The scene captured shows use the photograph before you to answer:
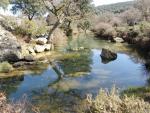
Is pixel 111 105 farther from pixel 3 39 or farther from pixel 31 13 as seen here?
pixel 31 13

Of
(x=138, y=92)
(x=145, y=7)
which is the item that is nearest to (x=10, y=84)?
(x=138, y=92)

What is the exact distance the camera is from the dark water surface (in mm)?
16984

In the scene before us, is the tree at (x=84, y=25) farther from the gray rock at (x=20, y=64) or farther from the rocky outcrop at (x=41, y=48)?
the gray rock at (x=20, y=64)

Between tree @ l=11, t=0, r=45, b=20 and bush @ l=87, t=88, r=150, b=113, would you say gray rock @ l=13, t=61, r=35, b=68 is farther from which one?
tree @ l=11, t=0, r=45, b=20

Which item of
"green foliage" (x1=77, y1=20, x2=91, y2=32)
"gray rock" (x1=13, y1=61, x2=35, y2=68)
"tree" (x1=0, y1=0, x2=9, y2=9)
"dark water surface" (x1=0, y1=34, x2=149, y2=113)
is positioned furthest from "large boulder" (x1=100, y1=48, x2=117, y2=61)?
"green foliage" (x1=77, y1=20, x2=91, y2=32)

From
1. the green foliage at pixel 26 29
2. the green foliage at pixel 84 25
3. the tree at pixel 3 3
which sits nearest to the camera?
the green foliage at pixel 26 29

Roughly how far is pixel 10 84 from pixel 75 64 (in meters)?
7.93

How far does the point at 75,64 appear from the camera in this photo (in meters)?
27.2

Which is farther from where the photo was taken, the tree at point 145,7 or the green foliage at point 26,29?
the tree at point 145,7

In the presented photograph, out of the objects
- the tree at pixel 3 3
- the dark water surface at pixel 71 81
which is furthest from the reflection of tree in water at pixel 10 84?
the tree at pixel 3 3

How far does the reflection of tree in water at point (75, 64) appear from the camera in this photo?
2458 cm

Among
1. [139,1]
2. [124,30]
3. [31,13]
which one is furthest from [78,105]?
[139,1]

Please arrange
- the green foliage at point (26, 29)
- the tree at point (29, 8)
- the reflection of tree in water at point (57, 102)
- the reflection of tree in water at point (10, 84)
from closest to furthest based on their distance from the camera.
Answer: the reflection of tree in water at point (57, 102)
the reflection of tree in water at point (10, 84)
the green foliage at point (26, 29)
the tree at point (29, 8)

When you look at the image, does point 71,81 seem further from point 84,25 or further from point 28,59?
point 84,25
